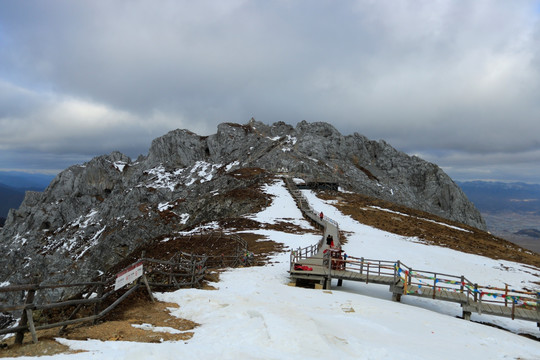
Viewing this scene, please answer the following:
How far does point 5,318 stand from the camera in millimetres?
37625

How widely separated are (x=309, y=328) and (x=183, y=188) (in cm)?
8506

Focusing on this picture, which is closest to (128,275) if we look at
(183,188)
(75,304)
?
(75,304)

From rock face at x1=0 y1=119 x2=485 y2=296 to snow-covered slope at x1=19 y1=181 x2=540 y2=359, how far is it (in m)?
29.1

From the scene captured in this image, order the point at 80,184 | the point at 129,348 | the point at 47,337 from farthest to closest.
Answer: the point at 80,184
the point at 47,337
the point at 129,348

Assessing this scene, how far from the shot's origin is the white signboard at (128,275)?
35.9 ft

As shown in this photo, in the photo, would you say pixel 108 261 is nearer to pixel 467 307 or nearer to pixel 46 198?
pixel 467 307

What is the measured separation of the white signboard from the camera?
10.9 meters

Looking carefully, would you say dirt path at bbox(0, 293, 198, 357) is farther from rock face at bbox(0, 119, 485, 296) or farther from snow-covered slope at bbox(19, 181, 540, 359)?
rock face at bbox(0, 119, 485, 296)

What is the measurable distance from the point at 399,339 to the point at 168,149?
118025 mm

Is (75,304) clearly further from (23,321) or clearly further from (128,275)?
(128,275)

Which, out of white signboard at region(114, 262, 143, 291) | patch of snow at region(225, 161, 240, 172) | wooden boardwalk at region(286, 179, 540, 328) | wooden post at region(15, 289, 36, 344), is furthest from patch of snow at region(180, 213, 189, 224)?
patch of snow at region(225, 161, 240, 172)

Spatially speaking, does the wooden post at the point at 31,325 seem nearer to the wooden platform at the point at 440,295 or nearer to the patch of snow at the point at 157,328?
the patch of snow at the point at 157,328

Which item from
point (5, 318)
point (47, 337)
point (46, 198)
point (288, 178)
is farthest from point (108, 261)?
point (46, 198)

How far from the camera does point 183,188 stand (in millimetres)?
90188
